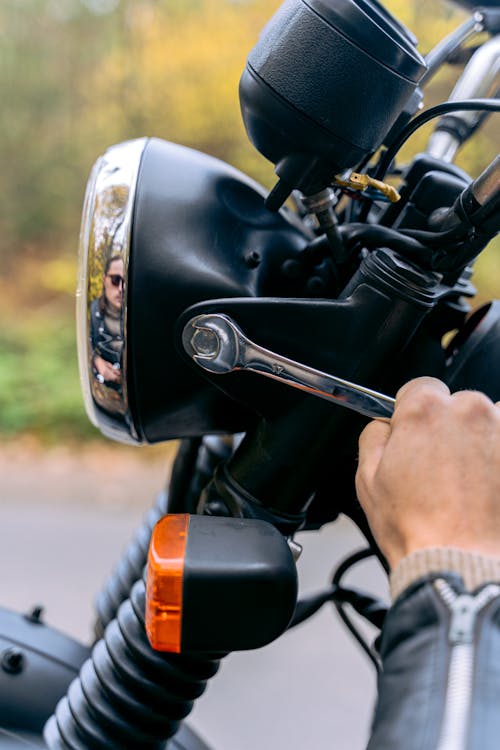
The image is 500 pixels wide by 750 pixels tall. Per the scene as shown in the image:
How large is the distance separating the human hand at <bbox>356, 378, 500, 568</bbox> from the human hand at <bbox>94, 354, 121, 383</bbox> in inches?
8.2

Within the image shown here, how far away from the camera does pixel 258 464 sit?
0.65m

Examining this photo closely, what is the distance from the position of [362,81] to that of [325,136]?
0.04 m

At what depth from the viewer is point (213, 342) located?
2.00 feet

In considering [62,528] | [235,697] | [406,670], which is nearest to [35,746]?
[406,670]

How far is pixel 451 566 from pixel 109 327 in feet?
1.04

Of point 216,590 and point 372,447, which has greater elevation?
point 372,447

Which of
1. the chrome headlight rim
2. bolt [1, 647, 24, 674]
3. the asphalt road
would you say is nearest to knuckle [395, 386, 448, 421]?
the chrome headlight rim

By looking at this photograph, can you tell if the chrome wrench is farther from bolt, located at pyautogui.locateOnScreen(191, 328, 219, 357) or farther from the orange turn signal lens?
the orange turn signal lens

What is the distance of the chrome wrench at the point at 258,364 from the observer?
59cm

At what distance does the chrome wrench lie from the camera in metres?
0.59

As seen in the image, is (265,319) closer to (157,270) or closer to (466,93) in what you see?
(157,270)

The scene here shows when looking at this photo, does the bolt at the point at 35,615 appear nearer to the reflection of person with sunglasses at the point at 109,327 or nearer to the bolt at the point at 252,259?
the reflection of person with sunglasses at the point at 109,327

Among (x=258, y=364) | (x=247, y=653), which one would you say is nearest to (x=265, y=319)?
(x=258, y=364)

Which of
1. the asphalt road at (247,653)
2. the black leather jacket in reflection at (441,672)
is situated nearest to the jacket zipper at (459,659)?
the black leather jacket in reflection at (441,672)
